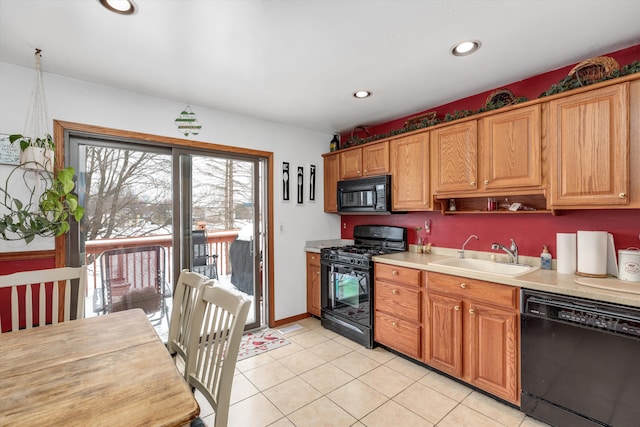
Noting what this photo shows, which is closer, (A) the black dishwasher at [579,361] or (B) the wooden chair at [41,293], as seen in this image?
(A) the black dishwasher at [579,361]

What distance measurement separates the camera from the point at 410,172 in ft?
9.93

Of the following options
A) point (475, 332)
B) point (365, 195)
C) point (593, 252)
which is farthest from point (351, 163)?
point (593, 252)

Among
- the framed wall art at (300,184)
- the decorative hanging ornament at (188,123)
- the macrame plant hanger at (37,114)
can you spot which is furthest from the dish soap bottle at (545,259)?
the macrame plant hanger at (37,114)

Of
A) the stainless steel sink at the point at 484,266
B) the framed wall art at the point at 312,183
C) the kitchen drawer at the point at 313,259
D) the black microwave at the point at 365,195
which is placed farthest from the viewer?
the framed wall art at the point at 312,183

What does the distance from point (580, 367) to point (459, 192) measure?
1.45 metres

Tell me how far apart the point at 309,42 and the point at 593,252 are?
2.35 metres

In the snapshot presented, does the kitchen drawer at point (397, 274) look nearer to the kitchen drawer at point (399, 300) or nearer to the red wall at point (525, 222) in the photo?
the kitchen drawer at point (399, 300)

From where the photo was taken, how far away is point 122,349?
1.32 metres

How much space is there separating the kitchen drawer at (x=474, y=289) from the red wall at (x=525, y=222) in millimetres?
668

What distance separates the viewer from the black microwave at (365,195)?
10.6 ft

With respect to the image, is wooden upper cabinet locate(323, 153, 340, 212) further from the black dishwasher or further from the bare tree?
the black dishwasher

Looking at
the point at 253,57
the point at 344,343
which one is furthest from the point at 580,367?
the point at 253,57

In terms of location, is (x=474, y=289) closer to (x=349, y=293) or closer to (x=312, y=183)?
(x=349, y=293)

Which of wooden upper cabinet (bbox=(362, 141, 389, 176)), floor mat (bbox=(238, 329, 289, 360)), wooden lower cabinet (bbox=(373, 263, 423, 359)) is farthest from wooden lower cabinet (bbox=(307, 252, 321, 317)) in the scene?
wooden upper cabinet (bbox=(362, 141, 389, 176))
